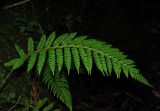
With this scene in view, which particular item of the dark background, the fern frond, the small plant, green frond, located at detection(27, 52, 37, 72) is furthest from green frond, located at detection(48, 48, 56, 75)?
the dark background

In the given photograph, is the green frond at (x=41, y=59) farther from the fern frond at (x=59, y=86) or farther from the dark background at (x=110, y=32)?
the dark background at (x=110, y=32)

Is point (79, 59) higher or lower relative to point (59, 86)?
higher

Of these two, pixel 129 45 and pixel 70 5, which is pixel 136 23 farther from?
pixel 70 5

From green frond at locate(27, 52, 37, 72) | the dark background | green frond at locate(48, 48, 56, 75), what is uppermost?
green frond at locate(48, 48, 56, 75)

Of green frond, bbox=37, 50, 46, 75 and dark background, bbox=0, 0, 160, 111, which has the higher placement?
green frond, bbox=37, 50, 46, 75

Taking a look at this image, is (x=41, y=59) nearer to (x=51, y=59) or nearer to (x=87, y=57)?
(x=51, y=59)

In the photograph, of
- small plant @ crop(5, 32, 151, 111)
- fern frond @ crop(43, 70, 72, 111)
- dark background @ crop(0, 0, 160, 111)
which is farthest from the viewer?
dark background @ crop(0, 0, 160, 111)

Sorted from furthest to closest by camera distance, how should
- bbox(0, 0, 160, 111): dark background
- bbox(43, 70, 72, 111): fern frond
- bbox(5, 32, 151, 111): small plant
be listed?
bbox(0, 0, 160, 111): dark background < bbox(43, 70, 72, 111): fern frond < bbox(5, 32, 151, 111): small plant

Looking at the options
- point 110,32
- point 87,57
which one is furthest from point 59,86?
point 110,32

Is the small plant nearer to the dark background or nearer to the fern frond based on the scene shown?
the fern frond
